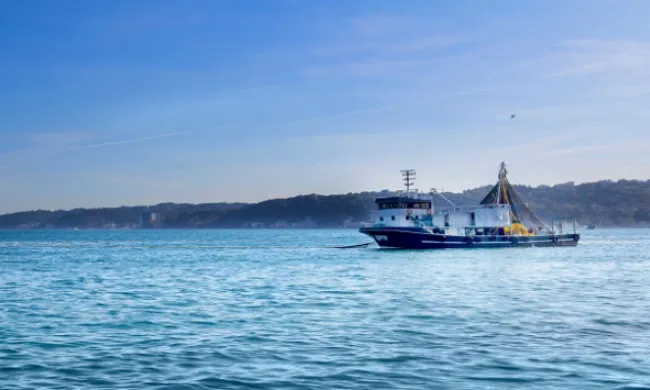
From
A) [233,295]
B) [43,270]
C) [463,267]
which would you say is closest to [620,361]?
[233,295]

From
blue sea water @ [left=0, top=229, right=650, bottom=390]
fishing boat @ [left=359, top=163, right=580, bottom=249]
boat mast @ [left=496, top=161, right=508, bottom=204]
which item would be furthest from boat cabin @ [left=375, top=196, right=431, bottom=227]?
blue sea water @ [left=0, top=229, right=650, bottom=390]

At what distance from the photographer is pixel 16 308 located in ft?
108

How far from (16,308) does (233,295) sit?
11.2 meters

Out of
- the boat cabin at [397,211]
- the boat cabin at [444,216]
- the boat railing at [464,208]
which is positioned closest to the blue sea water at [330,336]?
the boat cabin at [397,211]

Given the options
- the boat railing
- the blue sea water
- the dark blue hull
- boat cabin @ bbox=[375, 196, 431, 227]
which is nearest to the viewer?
the blue sea water

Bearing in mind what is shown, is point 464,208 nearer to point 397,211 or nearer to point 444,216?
point 444,216

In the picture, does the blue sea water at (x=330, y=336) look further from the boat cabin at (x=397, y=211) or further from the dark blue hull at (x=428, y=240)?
the boat cabin at (x=397, y=211)

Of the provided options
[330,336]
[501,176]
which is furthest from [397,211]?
[330,336]

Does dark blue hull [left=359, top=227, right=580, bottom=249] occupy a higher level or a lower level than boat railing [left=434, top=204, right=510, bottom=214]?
lower

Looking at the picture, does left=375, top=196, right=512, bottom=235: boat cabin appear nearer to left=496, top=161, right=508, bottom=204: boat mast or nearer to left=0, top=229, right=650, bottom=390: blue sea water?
left=496, top=161, right=508, bottom=204: boat mast

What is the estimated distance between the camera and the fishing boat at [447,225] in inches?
3863

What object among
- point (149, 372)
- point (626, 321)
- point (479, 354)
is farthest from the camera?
point (626, 321)

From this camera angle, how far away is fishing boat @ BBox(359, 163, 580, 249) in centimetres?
9812

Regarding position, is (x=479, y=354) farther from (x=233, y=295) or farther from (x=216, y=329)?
(x=233, y=295)
